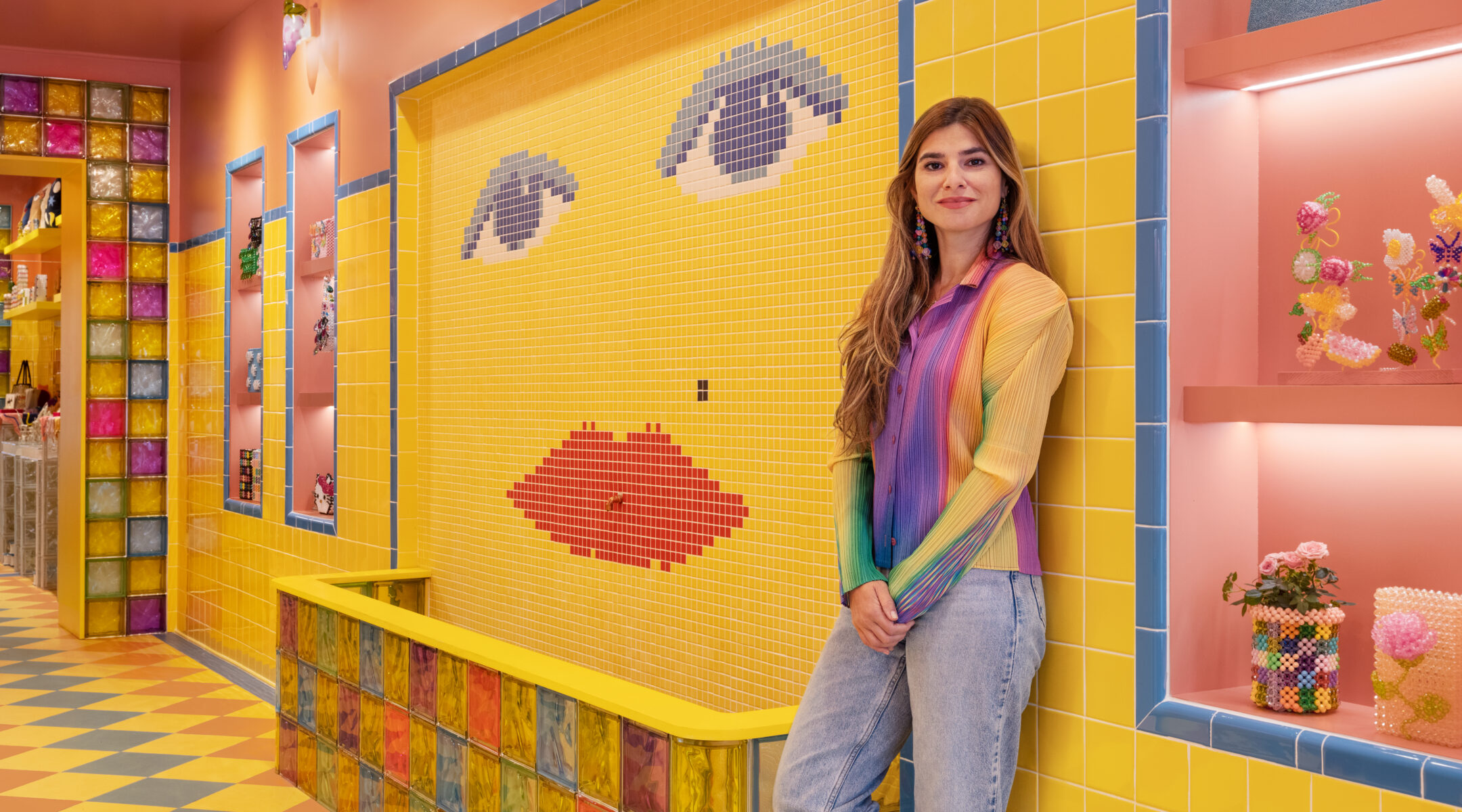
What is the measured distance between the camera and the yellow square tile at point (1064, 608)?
6.11ft

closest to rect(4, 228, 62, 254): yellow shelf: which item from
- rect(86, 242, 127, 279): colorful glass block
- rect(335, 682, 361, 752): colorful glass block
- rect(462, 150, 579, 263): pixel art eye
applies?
rect(86, 242, 127, 279): colorful glass block

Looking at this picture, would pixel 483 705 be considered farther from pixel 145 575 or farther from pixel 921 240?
pixel 145 575

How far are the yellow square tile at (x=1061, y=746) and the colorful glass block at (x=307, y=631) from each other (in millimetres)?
2744

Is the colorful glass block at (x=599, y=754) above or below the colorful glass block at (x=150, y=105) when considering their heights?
below

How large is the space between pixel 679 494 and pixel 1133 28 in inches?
68.6

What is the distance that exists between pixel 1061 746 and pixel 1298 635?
42cm

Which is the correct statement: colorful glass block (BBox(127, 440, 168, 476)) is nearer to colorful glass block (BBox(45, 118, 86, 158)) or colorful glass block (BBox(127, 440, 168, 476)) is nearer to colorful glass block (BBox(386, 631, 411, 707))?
colorful glass block (BBox(45, 118, 86, 158))

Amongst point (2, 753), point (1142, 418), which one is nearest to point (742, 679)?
point (1142, 418)

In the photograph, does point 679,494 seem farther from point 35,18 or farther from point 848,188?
point 35,18

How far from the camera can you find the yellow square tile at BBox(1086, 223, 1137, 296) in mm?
1782

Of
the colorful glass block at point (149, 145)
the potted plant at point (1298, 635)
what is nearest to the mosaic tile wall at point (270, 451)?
the colorful glass block at point (149, 145)

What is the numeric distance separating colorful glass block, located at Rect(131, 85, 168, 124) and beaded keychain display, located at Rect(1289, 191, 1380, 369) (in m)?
6.58

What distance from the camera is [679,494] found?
10.3 ft

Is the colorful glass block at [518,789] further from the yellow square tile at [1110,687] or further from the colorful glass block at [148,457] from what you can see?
the colorful glass block at [148,457]
